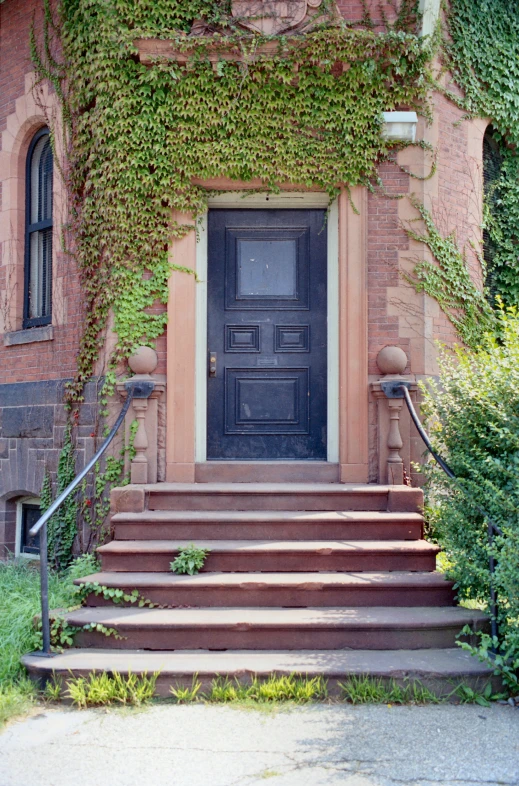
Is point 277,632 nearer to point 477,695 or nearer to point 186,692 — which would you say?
point 186,692

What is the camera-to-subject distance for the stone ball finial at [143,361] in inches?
248

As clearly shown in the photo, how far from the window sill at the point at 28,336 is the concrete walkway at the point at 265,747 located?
426 cm

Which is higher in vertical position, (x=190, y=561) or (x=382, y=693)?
(x=190, y=561)

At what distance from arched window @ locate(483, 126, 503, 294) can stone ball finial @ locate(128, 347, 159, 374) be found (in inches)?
137

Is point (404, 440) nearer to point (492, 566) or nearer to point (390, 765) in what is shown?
point (492, 566)

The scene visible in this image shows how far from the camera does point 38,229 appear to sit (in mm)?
7945

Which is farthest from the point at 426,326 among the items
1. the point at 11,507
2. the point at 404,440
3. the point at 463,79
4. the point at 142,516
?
the point at 11,507

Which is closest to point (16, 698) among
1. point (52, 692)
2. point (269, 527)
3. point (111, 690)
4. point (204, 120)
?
point (52, 692)

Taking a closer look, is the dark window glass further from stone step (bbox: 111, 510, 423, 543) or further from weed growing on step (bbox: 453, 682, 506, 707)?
weed growing on step (bbox: 453, 682, 506, 707)

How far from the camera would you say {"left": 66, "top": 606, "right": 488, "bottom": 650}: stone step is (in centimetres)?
452

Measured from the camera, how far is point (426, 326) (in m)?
6.53

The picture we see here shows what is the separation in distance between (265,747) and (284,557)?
1794 mm

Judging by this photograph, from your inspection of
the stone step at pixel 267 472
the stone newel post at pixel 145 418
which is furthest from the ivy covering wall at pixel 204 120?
the stone step at pixel 267 472

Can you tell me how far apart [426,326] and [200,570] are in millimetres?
2951
